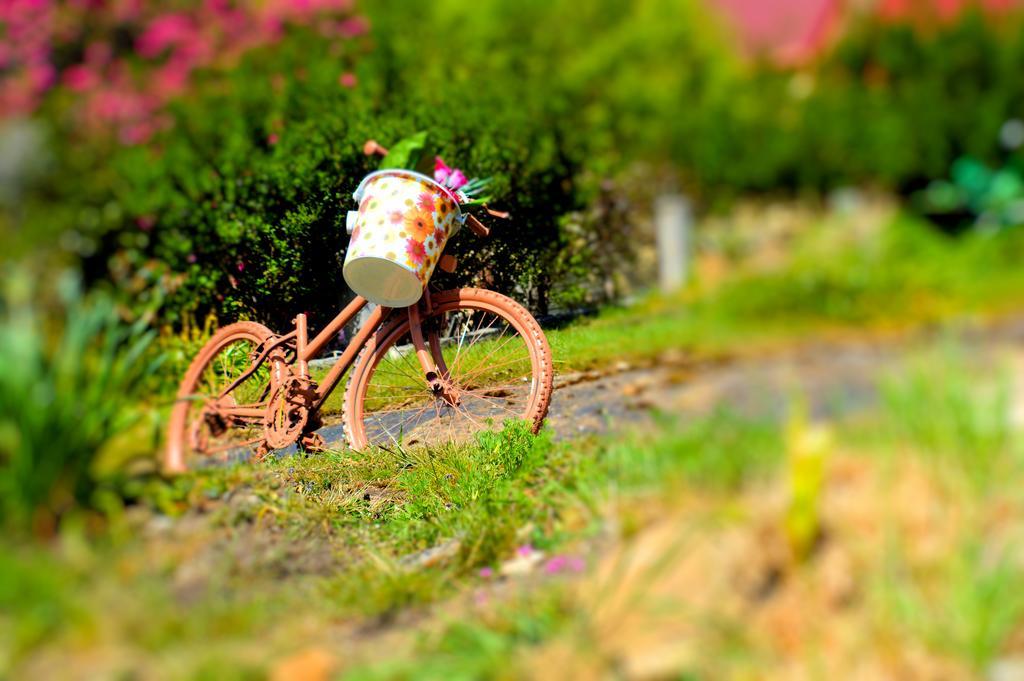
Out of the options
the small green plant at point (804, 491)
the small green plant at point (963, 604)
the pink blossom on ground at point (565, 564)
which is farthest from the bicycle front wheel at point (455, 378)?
the small green plant at point (963, 604)

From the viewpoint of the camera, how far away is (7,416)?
5.82 feet

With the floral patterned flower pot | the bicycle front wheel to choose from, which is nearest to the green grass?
the bicycle front wheel

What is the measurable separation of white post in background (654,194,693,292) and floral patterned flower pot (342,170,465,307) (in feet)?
11.8

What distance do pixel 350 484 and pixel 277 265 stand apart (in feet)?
2.54

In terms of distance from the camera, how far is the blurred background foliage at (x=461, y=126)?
3514mm

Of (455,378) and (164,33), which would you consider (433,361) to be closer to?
(455,378)

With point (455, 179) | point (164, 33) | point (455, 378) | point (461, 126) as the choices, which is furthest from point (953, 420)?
point (164, 33)

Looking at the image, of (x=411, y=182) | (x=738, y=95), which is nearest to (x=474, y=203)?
(x=411, y=182)

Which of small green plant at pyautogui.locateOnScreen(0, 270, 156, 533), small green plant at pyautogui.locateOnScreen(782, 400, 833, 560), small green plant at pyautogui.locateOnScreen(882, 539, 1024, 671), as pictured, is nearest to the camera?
small green plant at pyautogui.locateOnScreen(0, 270, 156, 533)

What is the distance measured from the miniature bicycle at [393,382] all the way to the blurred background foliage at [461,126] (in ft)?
0.79

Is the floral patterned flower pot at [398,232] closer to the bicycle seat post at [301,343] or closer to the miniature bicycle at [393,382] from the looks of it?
the miniature bicycle at [393,382]

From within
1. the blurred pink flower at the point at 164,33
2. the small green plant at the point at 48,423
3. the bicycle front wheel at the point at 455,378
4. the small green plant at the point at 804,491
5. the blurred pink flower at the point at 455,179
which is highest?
the blurred pink flower at the point at 164,33

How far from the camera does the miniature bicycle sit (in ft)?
9.02

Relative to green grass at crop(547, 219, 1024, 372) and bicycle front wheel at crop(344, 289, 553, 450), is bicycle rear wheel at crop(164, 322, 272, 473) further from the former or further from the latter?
green grass at crop(547, 219, 1024, 372)
